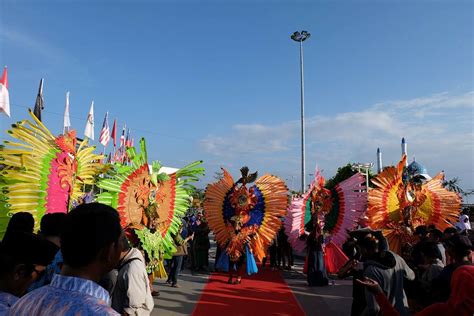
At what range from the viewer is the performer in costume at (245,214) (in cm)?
847

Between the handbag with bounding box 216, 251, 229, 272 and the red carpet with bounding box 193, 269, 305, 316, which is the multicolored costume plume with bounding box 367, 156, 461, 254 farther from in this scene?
the handbag with bounding box 216, 251, 229, 272

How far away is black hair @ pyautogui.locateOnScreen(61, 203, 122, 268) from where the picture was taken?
1315 millimetres

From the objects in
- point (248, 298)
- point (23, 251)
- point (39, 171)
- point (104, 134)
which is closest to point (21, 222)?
point (39, 171)

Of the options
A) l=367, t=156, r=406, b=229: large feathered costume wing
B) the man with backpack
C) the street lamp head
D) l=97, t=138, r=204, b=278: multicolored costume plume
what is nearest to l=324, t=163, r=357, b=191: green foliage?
the street lamp head

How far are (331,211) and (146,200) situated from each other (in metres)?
4.93

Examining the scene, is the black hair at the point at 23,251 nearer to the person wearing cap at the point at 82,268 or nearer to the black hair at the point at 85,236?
the person wearing cap at the point at 82,268

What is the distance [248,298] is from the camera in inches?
277

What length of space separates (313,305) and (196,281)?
10.6 ft

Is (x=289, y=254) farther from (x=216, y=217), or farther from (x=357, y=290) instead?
(x=357, y=290)

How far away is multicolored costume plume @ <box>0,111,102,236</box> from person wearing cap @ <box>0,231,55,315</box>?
1.80 meters

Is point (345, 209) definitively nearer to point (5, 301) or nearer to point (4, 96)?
point (5, 301)

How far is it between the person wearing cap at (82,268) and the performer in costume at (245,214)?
714 centimetres

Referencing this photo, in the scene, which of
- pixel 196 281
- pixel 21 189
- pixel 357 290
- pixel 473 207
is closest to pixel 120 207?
pixel 21 189

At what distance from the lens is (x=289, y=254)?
10789 millimetres
